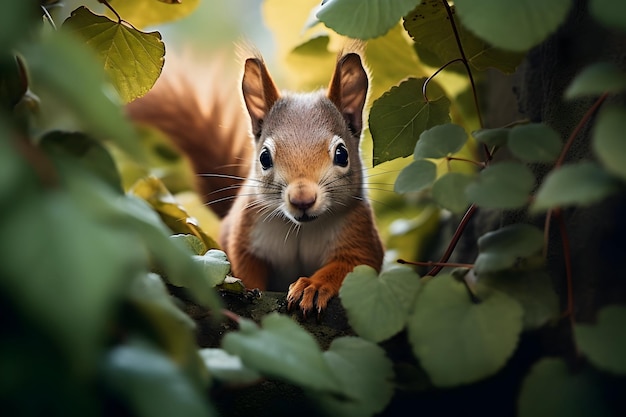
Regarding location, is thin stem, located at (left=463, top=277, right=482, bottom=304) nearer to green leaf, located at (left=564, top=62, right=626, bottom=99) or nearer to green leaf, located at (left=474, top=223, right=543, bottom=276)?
green leaf, located at (left=474, top=223, right=543, bottom=276)

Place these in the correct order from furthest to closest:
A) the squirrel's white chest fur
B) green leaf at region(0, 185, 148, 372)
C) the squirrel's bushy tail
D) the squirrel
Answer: the squirrel's bushy tail → the squirrel's white chest fur → the squirrel → green leaf at region(0, 185, 148, 372)

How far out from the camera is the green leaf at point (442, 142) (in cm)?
85

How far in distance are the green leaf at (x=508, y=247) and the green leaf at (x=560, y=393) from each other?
0.12 meters

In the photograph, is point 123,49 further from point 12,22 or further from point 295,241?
point 12,22

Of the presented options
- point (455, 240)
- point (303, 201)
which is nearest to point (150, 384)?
point (455, 240)

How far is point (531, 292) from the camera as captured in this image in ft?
2.61

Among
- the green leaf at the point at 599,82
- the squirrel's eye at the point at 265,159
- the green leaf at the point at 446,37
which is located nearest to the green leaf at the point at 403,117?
the green leaf at the point at 446,37

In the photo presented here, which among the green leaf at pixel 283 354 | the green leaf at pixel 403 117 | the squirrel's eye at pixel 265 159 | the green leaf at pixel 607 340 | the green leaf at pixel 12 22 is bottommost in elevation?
the squirrel's eye at pixel 265 159

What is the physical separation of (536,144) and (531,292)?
17 cm

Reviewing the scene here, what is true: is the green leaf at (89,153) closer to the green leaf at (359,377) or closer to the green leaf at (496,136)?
the green leaf at (359,377)

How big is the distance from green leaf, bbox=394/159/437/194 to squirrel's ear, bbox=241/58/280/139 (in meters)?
0.74

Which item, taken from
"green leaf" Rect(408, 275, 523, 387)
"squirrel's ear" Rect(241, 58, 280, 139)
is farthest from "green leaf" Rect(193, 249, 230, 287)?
"squirrel's ear" Rect(241, 58, 280, 139)

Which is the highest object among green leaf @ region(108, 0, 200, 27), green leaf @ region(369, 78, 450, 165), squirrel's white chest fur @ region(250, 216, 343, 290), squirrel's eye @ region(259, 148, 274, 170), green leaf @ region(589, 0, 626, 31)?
green leaf @ region(589, 0, 626, 31)

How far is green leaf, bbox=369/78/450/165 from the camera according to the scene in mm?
1110
